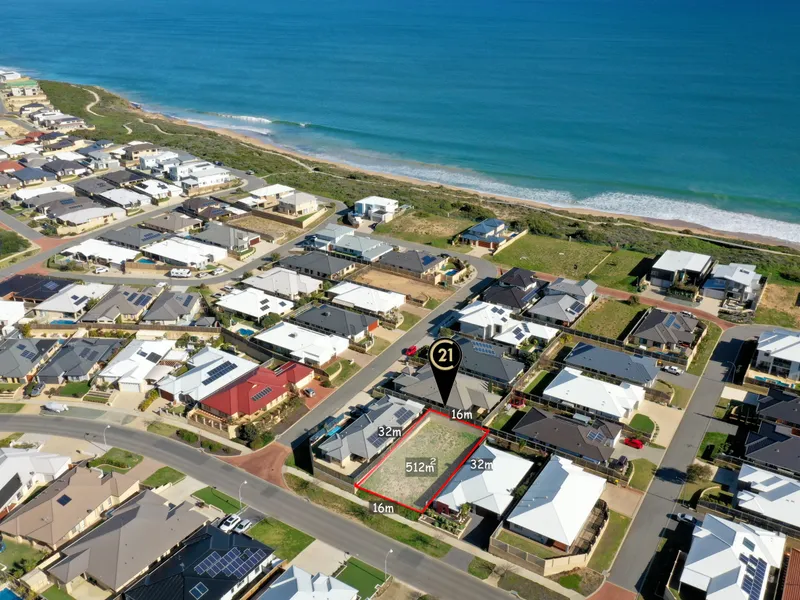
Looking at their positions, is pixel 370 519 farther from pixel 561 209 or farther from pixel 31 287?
pixel 561 209

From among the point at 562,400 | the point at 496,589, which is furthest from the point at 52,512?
the point at 562,400

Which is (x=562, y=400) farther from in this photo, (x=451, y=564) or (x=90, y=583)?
(x=90, y=583)

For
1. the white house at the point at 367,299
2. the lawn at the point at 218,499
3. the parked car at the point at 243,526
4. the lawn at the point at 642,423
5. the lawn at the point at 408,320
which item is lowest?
the lawn at the point at 218,499

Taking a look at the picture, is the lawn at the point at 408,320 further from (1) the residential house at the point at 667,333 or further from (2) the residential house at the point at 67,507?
(2) the residential house at the point at 67,507

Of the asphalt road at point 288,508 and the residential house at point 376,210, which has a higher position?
the residential house at point 376,210

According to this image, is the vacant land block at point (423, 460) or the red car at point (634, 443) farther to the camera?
the red car at point (634, 443)

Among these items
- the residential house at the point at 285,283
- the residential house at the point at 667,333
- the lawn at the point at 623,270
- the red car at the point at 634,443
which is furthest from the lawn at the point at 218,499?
the lawn at the point at 623,270
